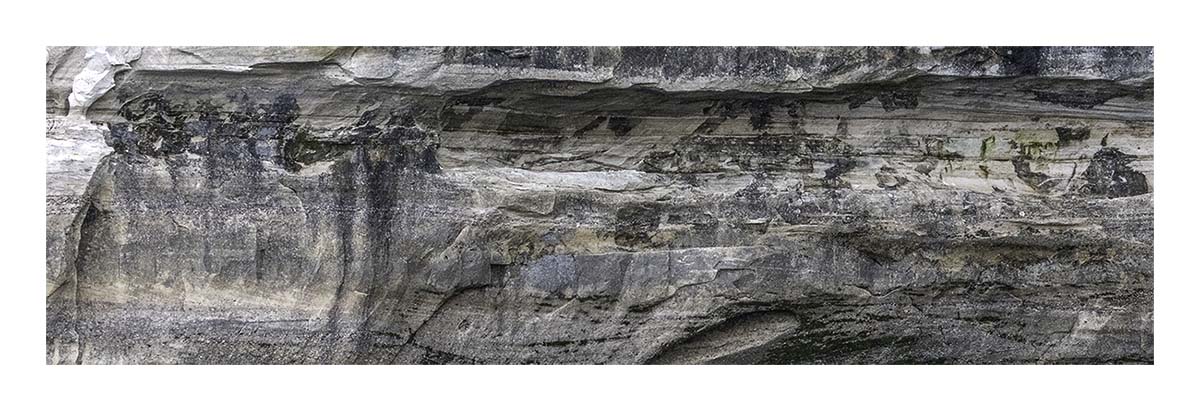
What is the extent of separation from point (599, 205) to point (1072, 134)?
1625 millimetres

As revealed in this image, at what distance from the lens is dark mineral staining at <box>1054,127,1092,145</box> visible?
4.12 meters

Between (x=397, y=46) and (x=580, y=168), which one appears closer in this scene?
(x=397, y=46)

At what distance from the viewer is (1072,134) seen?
4.13 m

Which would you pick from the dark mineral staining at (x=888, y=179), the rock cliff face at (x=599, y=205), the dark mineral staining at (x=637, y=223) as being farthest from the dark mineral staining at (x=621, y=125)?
the dark mineral staining at (x=888, y=179)

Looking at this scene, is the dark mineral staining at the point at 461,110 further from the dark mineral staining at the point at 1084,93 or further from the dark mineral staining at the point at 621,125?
the dark mineral staining at the point at 1084,93

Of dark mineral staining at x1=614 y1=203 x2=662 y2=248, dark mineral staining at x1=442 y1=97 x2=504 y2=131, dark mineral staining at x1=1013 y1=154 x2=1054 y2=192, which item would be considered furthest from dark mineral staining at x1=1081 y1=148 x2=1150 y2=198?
dark mineral staining at x1=442 y1=97 x2=504 y2=131

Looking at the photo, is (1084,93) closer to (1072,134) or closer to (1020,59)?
(1072,134)

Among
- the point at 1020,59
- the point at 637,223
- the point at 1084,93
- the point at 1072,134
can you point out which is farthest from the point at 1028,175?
the point at 637,223

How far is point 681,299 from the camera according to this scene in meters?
4.08

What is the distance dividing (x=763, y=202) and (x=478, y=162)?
38.1 inches

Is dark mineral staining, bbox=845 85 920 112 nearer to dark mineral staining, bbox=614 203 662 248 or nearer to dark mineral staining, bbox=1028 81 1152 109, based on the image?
dark mineral staining, bbox=1028 81 1152 109

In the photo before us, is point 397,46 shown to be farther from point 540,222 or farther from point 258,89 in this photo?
point 540,222

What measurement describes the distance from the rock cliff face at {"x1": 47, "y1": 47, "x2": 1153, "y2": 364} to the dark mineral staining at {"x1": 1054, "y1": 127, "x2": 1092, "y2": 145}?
0.04ft

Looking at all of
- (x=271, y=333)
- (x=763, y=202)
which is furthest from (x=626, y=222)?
(x=271, y=333)
